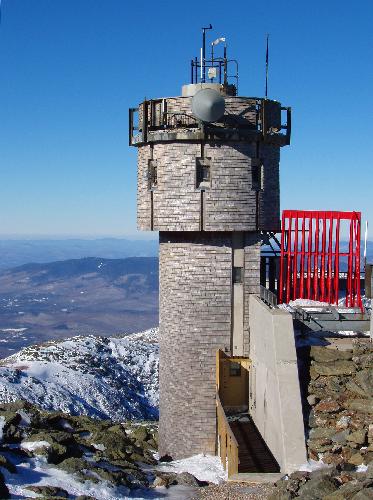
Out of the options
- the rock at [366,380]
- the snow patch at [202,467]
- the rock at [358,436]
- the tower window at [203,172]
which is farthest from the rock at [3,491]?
A: the tower window at [203,172]

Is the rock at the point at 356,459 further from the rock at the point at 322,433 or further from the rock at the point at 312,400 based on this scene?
the rock at the point at 312,400

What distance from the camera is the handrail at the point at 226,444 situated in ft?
57.8

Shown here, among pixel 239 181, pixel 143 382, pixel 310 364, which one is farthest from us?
pixel 143 382

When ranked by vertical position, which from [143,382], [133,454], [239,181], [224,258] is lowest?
[143,382]

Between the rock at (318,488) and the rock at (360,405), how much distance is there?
3.11 meters

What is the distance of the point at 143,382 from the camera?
179 feet

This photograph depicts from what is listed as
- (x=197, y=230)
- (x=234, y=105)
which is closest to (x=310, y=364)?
(x=197, y=230)

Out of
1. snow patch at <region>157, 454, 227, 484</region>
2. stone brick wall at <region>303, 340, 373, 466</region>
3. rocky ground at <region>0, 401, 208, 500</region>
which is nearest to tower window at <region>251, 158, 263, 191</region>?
stone brick wall at <region>303, 340, 373, 466</region>

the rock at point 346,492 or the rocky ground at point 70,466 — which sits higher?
the rock at point 346,492

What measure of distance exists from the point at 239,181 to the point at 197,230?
7.06 feet

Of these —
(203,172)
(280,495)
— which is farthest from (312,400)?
(203,172)

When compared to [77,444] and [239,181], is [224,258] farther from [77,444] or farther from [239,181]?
[77,444]

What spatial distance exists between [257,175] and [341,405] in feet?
27.7

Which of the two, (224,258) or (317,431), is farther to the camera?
(224,258)
